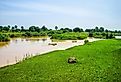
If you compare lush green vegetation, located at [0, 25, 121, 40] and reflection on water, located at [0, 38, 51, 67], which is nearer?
reflection on water, located at [0, 38, 51, 67]

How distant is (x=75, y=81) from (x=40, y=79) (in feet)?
8.33

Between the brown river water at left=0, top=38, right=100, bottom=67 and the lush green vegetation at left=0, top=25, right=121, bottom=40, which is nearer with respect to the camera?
the brown river water at left=0, top=38, right=100, bottom=67

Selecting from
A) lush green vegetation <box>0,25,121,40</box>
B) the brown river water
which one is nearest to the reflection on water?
the brown river water

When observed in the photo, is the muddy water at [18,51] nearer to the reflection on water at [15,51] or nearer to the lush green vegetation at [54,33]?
the reflection on water at [15,51]

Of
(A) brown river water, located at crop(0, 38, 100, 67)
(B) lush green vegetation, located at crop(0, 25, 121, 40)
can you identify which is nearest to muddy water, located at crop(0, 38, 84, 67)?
(A) brown river water, located at crop(0, 38, 100, 67)

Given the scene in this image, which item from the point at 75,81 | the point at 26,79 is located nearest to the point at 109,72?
the point at 75,81

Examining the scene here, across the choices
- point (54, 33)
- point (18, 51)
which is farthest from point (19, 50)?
point (54, 33)

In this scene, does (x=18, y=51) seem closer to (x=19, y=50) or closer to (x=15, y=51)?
(x=15, y=51)

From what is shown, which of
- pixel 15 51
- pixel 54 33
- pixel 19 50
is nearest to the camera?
pixel 15 51

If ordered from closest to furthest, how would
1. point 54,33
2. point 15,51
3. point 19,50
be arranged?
point 15,51 → point 19,50 → point 54,33

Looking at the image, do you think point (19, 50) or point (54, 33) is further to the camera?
point (54, 33)

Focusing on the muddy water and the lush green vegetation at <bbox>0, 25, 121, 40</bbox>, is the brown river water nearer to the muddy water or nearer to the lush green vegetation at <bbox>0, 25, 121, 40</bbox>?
the muddy water

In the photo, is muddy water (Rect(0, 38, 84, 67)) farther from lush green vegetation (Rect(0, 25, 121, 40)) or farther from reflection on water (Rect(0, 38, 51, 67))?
lush green vegetation (Rect(0, 25, 121, 40))

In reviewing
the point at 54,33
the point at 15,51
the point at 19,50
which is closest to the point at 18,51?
the point at 15,51
